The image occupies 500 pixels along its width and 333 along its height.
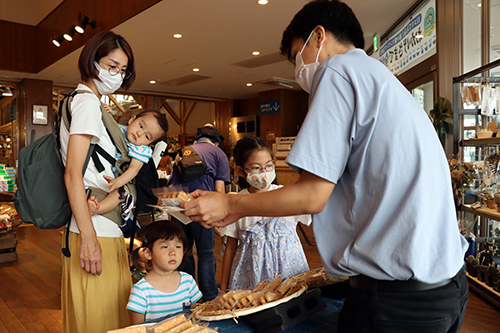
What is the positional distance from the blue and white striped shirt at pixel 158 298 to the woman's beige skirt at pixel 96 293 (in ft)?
0.16

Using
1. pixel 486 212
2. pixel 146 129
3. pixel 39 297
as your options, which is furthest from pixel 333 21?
pixel 39 297

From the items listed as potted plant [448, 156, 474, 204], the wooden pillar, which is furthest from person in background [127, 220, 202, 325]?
the wooden pillar

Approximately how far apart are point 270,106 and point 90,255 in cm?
974

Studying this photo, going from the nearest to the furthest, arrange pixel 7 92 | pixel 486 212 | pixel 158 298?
pixel 158 298
pixel 486 212
pixel 7 92

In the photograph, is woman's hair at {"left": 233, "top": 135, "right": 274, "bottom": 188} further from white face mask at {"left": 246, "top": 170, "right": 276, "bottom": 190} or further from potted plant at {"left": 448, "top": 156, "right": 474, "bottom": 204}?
potted plant at {"left": 448, "top": 156, "right": 474, "bottom": 204}

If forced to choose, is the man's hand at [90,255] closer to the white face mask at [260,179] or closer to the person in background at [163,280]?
the person in background at [163,280]

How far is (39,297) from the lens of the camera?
11.6 feet

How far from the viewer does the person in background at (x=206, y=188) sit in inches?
128

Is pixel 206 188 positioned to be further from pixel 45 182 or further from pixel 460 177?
pixel 460 177

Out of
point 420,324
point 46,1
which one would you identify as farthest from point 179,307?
point 46,1

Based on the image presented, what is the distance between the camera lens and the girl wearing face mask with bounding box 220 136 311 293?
2.03 meters

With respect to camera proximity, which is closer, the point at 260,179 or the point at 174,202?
the point at 174,202

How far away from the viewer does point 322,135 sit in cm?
85

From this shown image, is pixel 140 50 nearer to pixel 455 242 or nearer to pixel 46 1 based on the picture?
pixel 46 1
